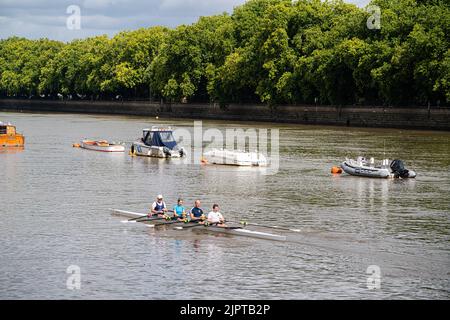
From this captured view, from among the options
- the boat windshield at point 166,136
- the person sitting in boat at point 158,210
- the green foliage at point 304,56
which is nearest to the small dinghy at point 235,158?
the boat windshield at point 166,136

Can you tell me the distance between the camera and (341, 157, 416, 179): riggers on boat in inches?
2687

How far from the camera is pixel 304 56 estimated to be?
145 m

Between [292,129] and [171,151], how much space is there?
47217 millimetres

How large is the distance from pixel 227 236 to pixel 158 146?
45.0 metres

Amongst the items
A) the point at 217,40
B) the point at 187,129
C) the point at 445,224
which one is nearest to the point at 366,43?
the point at 187,129

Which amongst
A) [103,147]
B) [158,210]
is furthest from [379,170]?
[103,147]

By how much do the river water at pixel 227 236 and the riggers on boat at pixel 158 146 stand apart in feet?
19.8

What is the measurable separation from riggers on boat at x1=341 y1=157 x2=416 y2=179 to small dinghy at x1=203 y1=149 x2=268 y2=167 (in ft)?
31.4

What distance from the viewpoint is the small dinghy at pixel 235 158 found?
7838cm

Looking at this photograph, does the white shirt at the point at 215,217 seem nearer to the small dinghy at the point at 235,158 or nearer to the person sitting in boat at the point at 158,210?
the person sitting in boat at the point at 158,210

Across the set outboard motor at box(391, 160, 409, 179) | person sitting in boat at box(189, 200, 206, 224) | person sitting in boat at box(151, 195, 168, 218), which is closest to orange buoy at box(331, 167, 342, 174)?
outboard motor at box(391, 160, 409, 179)

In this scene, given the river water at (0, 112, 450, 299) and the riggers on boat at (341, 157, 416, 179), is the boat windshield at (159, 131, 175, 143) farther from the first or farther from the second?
the riggers on boat at (341, 157, 416, 179)

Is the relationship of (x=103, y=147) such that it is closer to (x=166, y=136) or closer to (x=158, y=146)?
(x=166, y=136)
